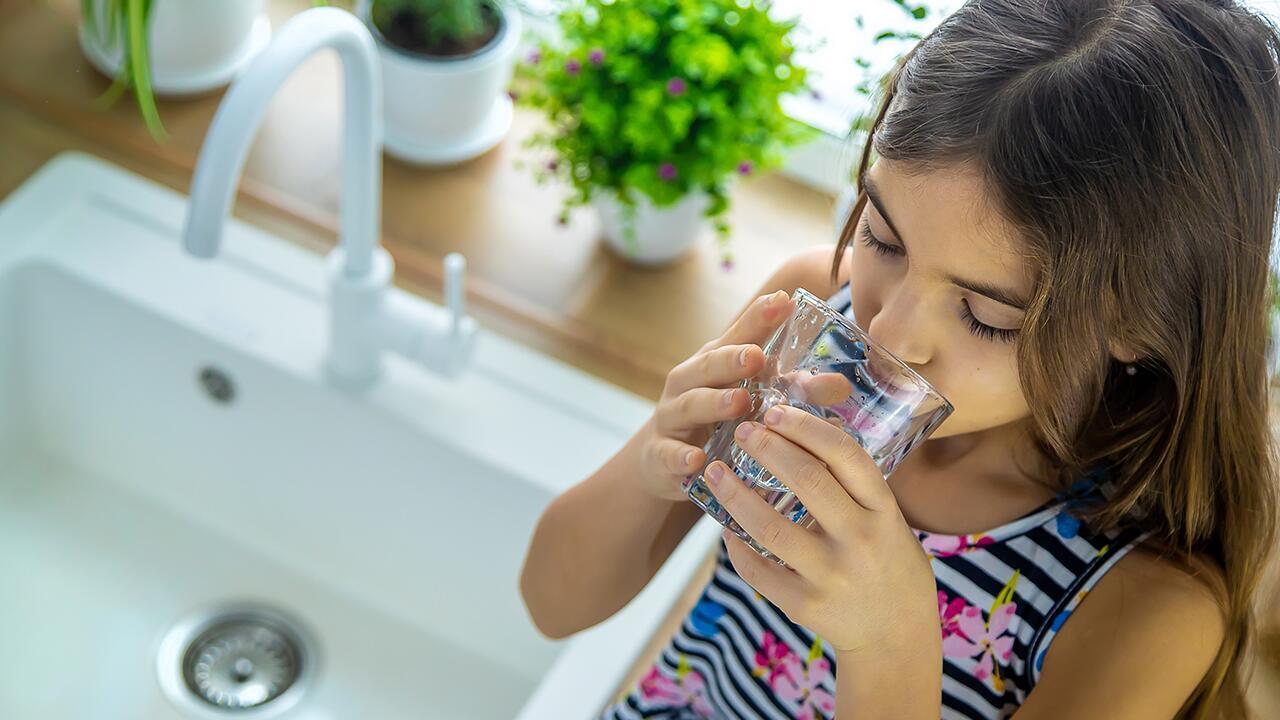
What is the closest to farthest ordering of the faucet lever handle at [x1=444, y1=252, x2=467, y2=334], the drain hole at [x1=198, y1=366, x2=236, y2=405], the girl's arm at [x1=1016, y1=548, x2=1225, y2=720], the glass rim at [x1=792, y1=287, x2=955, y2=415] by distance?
1. the glass rim at [x1=792, y1=287, x2=955, y2=415]
2. the girl's arm at [x1=1016, y1=548, x2=1225, y2=720]
3. the faucet lever handle at [x1=444, y1=252, x2=467, y2=334]
4. the drain hole at [x1=198, y1=366, x2=236, y2=405]

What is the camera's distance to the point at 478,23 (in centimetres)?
127

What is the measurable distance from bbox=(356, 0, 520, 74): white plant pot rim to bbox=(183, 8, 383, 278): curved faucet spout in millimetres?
257

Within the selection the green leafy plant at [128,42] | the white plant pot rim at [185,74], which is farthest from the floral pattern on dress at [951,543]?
the white plant pot rim at [185,74]

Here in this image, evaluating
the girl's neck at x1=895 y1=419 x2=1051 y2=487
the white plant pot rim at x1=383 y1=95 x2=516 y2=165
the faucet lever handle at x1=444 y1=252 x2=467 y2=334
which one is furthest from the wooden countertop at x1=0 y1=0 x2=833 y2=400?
the girl's neck at x1=895 y1=419 x2=1051 y2=487

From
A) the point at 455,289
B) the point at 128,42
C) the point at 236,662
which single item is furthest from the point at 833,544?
the point at 128,42

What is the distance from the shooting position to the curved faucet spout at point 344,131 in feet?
2.58

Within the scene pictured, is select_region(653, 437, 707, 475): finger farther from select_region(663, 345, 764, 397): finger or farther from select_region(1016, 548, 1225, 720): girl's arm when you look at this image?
select_region(1016, 548, 1225, 720): girl's arm

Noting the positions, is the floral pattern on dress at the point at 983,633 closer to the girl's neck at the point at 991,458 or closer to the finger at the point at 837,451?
the girl's neck at the point at 991,458

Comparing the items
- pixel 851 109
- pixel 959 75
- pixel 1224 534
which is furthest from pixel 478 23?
pixel 1224 534

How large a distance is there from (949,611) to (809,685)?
0.41ft

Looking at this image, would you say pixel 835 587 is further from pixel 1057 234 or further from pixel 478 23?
pixel 478 23

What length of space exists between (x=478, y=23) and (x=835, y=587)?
822 mm

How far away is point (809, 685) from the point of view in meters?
0.90

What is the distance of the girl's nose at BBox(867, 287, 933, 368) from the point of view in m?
0.63
